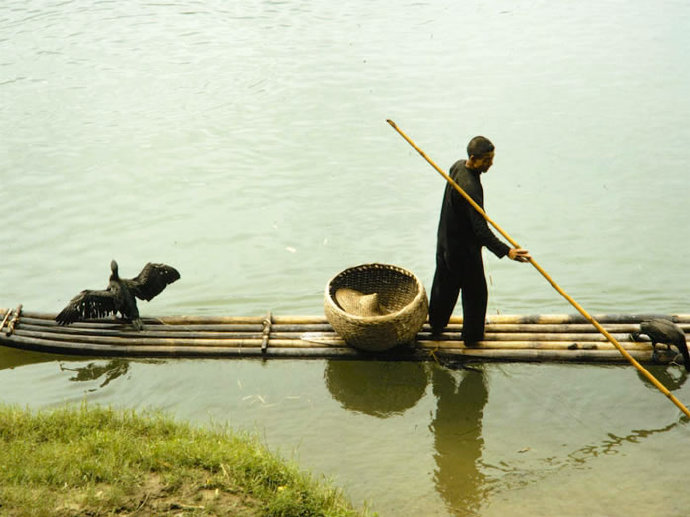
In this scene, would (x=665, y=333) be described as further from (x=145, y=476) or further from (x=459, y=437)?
(x=145, y=476)

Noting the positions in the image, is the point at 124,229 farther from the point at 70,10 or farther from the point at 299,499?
the point at 70,10

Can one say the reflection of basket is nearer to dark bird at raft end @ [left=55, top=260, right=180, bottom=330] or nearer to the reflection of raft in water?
the reflection of raft in water

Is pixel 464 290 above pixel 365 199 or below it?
above

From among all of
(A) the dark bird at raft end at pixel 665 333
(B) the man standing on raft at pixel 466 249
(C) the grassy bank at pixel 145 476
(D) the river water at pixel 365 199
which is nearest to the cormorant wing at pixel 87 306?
(D) the river water at pixel 365 199

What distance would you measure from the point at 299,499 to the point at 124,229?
14.4 ft

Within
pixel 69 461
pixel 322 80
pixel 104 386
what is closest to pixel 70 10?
pixel 322 80

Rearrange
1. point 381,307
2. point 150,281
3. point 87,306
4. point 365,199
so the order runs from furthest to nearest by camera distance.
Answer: point 365,199, point 150,281, point 381,307, point 87,306

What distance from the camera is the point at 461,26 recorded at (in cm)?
1302

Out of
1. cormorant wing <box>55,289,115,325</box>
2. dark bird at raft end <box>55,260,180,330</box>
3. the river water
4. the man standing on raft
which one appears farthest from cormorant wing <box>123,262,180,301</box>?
the man standing on raft

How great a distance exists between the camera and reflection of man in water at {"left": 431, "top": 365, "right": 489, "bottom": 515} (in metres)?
4.40

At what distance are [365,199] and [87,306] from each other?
3268 millimetres

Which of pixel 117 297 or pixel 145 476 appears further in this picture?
pixel 117 297

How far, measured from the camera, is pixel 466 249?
17.1 feet

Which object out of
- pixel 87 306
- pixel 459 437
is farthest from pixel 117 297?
pixel 459 437
